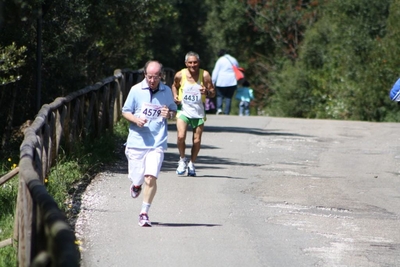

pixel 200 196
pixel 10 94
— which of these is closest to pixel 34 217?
pixel 200 196

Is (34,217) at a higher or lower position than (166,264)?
higher

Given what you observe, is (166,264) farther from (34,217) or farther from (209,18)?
(209,18)

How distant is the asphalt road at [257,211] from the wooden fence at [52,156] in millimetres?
827

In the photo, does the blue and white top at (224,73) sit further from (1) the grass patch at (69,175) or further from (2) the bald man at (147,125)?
(2) the bald man at (147,125)

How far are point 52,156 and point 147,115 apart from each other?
10.5 feet

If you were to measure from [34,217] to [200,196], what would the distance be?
5605 mm

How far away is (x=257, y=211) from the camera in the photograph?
1184 cm

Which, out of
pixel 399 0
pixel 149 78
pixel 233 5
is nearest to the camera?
pixel 149 78

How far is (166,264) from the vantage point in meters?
8.85

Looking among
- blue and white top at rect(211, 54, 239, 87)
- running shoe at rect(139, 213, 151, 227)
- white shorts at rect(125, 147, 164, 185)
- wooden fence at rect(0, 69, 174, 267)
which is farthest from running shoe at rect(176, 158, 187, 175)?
blue and white top at rect(211, 54, 239, 87)

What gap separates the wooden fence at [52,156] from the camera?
18.2ft

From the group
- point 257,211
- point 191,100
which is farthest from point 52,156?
point 257,211

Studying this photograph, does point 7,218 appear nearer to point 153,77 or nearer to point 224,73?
point 153,77

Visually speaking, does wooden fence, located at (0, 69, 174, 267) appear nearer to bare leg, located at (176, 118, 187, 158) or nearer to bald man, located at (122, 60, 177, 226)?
bare leg, located at (176, 118, 187, 158)
